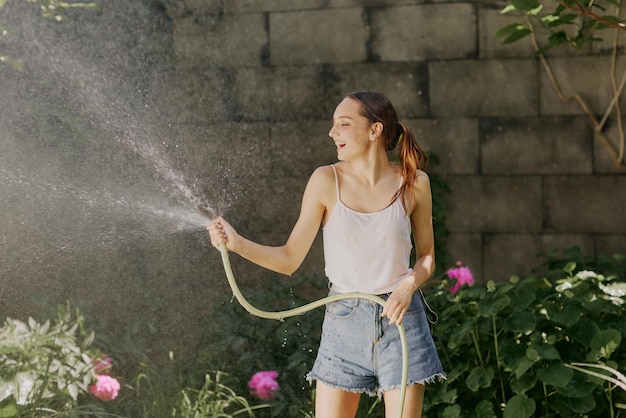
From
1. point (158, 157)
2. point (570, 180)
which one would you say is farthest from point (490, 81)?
point (158, 157)

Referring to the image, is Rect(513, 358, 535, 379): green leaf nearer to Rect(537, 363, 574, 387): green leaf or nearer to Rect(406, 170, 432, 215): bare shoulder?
Rect(537, 363, 574, 387): green leaf

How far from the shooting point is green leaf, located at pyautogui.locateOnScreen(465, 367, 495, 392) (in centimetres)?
340

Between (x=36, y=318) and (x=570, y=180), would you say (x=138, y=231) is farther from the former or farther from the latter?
(x=570, y=180)

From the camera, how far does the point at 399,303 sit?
2445 mm

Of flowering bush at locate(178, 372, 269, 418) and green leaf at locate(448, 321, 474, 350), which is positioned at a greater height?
green leaf at locate(448, 321, 474, 350)

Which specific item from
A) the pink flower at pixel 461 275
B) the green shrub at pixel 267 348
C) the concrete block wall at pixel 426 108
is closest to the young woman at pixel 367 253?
the green shrub at pixel 267 348

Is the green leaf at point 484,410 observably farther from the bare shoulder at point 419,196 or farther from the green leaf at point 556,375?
the bare shoulder at point 419,196

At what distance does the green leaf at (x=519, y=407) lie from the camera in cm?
328

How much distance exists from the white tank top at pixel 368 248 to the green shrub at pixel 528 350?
98cm

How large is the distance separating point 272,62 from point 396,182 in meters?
2.32

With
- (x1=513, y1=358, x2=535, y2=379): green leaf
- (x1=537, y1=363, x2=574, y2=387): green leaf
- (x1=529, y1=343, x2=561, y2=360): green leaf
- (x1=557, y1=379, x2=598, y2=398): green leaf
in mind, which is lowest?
(x1=557, y1=379, x2=598, y2=398): green leaf

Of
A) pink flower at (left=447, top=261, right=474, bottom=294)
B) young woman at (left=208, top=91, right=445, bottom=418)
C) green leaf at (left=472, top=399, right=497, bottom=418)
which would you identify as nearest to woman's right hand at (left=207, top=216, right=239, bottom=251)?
young woman at (left=208, top=91, right=445, bottom=418)

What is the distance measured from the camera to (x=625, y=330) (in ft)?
11.4

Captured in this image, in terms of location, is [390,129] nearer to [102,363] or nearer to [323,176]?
[323,176]
